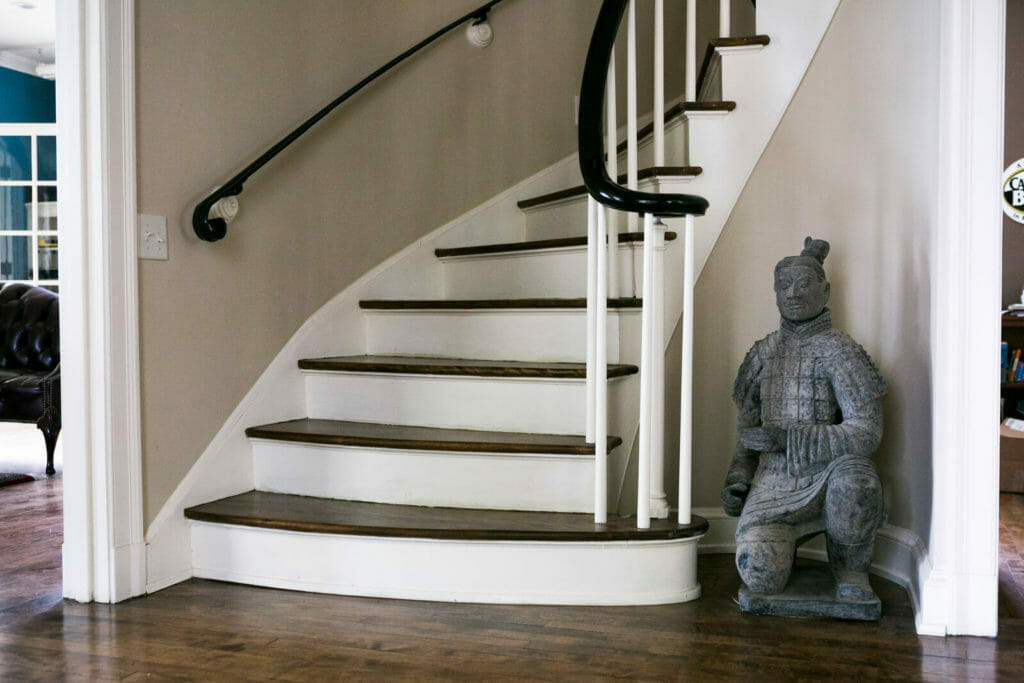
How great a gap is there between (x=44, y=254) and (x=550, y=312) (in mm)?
5324

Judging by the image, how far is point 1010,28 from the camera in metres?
5.12

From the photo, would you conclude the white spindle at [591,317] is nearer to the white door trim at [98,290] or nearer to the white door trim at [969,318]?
the white door trim at [969,318]

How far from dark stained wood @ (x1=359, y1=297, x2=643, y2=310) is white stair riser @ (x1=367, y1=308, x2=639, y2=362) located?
0.8 inches

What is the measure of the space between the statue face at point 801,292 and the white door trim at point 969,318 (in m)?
0.32

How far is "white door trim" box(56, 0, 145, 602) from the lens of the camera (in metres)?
2.25

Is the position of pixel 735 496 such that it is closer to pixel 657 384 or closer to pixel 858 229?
pixel 657 384

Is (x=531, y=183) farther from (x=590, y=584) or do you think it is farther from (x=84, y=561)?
(x=84, y=561)

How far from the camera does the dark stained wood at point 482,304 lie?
262cm

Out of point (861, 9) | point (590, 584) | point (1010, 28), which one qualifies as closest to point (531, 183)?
point (861, 9)

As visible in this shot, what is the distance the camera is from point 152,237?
7.87 ft

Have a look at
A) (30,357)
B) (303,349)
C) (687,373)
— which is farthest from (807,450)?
(30,357)

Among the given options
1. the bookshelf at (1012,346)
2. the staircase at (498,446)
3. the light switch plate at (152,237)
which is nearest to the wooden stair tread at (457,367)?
the staircase at (498,446)

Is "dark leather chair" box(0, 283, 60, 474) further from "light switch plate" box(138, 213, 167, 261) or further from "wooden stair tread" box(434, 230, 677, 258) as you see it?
"light switch plate" box(138, 213, 167, 261)

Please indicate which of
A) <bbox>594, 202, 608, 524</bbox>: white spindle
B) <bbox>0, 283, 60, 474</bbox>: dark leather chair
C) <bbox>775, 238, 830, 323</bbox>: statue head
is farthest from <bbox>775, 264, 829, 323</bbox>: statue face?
<bbox>0, 283, 60, 474</bbox>: dark leather chair
